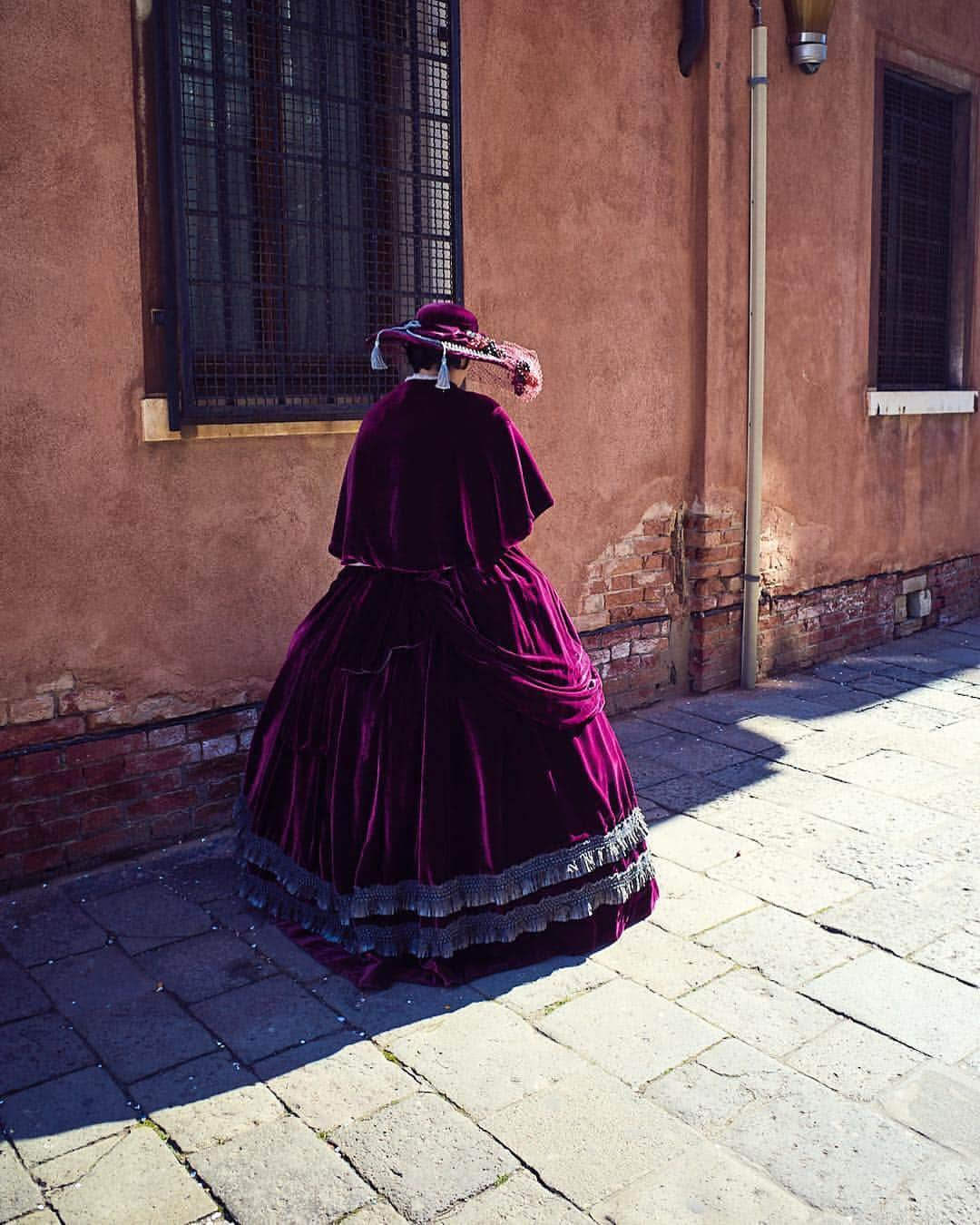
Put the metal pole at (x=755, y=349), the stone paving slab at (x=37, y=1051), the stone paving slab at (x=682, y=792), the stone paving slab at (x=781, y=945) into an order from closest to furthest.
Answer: the stone paving slab at (x=37, y=1051) → the stone paving slab at (x=781, y=945) → the stone paving slab at (x=682, y=792) → the metal pole at (x=755, y=349)

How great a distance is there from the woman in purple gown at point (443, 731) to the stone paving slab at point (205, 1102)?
1.68 feet

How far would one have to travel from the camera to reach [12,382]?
144 inches

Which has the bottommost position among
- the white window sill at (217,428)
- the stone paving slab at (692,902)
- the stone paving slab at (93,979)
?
the stone paving slab at (93,979)

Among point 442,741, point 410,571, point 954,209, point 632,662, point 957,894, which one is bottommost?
point 957,894

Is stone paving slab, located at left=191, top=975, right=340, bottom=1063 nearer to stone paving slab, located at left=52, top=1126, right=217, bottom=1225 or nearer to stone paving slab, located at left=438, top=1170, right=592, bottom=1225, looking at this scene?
stone paving slab, located at left=52, top=1126, right=217, bottom=1225

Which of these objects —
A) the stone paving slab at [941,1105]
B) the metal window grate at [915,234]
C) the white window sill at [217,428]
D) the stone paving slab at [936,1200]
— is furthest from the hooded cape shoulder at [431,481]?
the metal window grate at [915,234]

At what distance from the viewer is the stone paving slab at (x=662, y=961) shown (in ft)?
10.7

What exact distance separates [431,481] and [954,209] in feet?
18.5

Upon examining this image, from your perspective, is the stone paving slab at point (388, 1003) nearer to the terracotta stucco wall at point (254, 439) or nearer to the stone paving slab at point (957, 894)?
the terracotta stucco wall at point (254, 439)

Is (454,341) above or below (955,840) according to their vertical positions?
above

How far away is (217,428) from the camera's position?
13.4ft

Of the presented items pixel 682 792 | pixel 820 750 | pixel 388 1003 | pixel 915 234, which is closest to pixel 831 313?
pixel 915 234

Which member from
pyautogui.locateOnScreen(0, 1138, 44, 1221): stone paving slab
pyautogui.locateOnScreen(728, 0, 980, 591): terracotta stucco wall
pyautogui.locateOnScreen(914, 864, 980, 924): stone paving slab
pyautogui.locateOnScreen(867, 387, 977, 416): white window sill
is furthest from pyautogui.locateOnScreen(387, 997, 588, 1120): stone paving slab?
pyautogui.locateOnScreen(867, 387, 977, 416): white window sill

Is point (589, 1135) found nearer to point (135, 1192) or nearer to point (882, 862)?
point (135, 1192)
